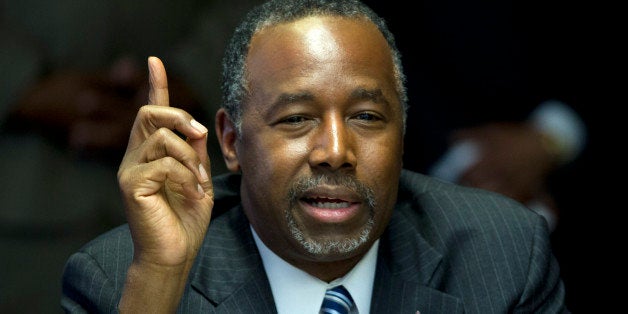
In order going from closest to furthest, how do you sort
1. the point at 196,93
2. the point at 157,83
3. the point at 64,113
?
the point at 157,83, the point at 64,113, the point at 196,93

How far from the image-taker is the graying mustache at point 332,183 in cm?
258

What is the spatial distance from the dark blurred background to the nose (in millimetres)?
1155

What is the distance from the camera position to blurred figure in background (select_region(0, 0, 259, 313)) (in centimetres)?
342

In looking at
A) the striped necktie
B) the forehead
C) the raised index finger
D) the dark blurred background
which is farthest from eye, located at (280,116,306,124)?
the dark blurred background

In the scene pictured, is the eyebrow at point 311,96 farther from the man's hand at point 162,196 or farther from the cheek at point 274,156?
the man's hand at point 162,196

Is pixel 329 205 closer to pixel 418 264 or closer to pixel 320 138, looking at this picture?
pixel 320 138

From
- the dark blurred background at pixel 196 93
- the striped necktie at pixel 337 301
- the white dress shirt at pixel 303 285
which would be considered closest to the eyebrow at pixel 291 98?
the white dress shirt at pixel 303 285

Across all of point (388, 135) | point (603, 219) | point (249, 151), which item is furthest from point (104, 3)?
point (603, 219)

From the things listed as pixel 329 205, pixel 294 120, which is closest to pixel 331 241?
pixel 329 205

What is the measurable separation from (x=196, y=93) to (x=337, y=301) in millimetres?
1220

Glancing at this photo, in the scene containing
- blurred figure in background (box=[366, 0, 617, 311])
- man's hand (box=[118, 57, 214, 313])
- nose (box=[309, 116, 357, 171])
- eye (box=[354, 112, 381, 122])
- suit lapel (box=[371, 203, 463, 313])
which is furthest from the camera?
blurred figure in background (box=[366, 0, 617, 311])

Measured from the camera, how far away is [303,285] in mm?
2795

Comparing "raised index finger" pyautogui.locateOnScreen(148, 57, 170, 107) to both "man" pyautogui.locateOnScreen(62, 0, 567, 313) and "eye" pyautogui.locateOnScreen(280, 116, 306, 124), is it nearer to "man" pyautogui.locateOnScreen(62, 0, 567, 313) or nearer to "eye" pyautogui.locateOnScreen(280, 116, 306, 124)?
"man" pyautogui.locateOnScreen(62, 0, 567, 313)

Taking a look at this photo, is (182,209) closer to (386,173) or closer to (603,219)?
(386,173)
